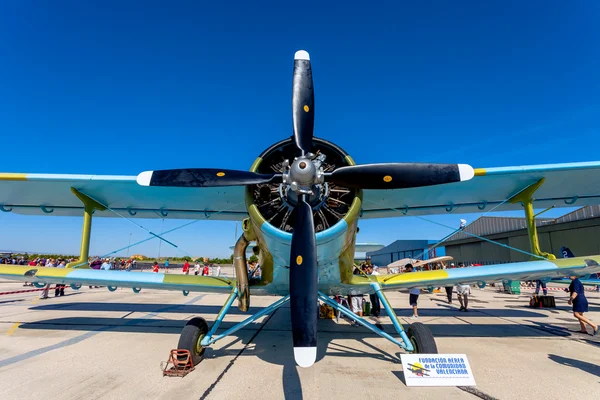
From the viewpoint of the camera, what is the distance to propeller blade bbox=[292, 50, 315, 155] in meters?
4.34

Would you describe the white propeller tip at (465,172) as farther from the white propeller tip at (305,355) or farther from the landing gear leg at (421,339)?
the white propeller tip at (305,355)

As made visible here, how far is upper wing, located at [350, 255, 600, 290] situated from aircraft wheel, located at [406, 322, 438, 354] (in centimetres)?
94

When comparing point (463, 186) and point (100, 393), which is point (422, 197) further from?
point (100, 393)

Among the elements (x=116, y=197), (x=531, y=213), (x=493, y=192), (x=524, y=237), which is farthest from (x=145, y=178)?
(x=524, y=237)

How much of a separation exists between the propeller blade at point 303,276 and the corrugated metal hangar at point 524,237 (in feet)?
63.1

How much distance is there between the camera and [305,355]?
3.40 meters

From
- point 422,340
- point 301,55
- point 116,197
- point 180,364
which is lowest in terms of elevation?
point 180,364

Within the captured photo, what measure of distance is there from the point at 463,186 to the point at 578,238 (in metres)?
23.5

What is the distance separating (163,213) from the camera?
8609 millimetres

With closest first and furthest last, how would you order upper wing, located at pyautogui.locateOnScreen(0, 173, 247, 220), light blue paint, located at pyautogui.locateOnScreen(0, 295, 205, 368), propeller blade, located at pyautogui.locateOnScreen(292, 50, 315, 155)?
propeller blade, located at pyautogui.locateOnScreen(292, 50, 315, 155)
light blue paint, located at pyautogui.locateOnScreen(0, 295, 205, 368)
upper wing, located at pyautogui.locateOnScreen(0, 173, 247, 220)

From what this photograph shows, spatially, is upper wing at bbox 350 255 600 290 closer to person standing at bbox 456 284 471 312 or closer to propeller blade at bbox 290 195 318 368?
propeller blade at bbox 290 195 318 368

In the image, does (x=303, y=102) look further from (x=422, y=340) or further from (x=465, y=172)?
(x=422, y=340)

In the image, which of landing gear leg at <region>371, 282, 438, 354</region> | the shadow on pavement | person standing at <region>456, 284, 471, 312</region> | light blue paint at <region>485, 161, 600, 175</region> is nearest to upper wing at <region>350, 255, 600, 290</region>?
landing gear leg at <region>371, 282, 438, 354</region>

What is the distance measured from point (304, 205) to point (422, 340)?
9.23 ft
